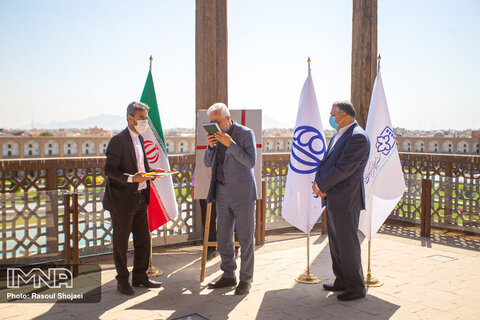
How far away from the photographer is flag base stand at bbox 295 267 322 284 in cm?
404

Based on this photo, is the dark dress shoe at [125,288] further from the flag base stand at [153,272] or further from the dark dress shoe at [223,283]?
the dark dress shoe at [223,283]

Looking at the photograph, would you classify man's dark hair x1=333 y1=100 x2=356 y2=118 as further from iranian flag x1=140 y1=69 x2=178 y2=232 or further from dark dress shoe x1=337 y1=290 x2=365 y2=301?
iranian flag x1=140 y1=69 x2=178 y2=232

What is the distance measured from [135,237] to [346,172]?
6.14 ft

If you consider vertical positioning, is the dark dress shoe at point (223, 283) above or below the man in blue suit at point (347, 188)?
below

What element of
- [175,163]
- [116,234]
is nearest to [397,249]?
[175,163]

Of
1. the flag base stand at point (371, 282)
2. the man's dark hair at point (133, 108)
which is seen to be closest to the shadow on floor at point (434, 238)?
the flag base stand at point (371, 282)

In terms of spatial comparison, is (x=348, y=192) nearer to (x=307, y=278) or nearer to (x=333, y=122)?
(x=333, y=122)

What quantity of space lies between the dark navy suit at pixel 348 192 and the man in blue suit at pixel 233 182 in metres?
0.62

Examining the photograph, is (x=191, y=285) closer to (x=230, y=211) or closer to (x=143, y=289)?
(x=143, y=289)

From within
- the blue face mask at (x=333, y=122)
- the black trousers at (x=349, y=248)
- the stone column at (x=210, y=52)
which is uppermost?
the stone column at (x=210, y=52)

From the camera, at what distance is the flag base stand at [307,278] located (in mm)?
4043

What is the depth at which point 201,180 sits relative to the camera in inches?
180

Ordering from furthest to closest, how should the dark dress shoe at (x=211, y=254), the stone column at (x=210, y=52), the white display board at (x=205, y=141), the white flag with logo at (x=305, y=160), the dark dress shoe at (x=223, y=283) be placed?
the stone column at (x=210, y=52)
the dark dress shoe at (x=211, y=254)
the white display board at (x=205, y=141)
the white flag with logo at (x=305, y=160)
the dark dress shoe at (x=223, y=283)

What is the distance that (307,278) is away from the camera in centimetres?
408
